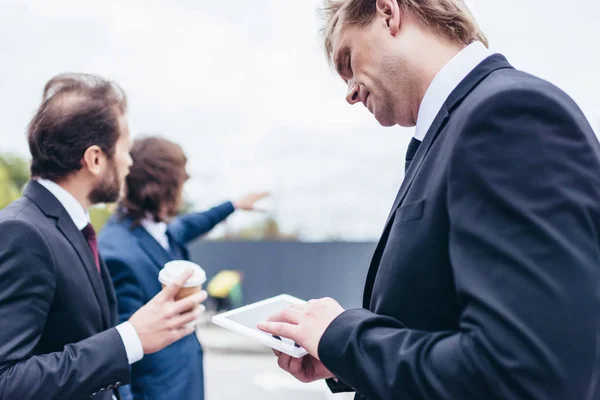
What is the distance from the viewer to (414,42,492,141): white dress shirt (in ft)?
3.34

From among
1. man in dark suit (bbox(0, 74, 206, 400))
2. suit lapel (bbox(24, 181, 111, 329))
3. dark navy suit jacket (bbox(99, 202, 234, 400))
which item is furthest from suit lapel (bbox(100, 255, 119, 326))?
dark navy suit jacket (bbox(99, 202, 234, 400))

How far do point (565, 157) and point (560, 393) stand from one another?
0.36 metres

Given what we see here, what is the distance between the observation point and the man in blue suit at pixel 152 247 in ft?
7.78

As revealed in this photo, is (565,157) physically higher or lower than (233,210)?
higher

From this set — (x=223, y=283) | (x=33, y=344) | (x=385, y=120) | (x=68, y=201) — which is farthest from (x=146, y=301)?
(x=223, y=283)

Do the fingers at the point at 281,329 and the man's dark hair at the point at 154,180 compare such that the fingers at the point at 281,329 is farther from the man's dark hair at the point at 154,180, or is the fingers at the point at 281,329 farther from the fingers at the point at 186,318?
the man's dark hair at the point at 154,180

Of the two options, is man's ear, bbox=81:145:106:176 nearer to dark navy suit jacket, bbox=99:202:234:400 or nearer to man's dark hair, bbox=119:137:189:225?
dark navy suit jacket, bbox=99:202:234:400

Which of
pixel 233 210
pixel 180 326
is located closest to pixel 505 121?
Result: pixel 180 326

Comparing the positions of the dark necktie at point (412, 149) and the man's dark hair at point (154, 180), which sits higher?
the dark necktie at point (412, 149)

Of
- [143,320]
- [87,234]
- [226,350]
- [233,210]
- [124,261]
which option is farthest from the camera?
[226,350]

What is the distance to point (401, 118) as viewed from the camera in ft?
3.76

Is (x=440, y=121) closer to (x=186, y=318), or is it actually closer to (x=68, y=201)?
(x=186, y=318)

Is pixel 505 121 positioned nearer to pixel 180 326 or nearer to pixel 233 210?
pixel 180 326

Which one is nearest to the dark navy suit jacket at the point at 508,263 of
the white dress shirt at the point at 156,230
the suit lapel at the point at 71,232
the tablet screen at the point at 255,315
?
the tablet screen at the point at 255,315
